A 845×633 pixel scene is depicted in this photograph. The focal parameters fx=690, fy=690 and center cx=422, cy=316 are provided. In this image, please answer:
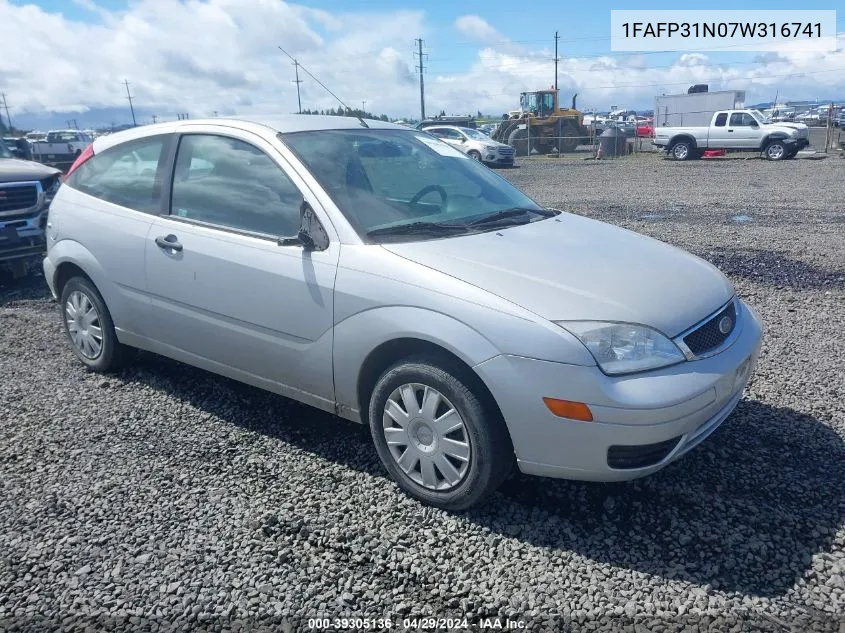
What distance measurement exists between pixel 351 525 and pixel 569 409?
1131 mm

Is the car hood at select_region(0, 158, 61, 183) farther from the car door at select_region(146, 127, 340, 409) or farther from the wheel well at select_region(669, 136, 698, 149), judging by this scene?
the wheel well at select_region(669, 136, 698, 149)

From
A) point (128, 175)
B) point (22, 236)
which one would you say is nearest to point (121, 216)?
point (128, 175)

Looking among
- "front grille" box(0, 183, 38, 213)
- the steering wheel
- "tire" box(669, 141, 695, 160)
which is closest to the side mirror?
the steering wheel

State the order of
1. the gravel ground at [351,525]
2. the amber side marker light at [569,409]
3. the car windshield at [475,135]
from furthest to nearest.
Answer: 1. the car windshield at [475,135]
2. the amber side marker light at [569,409]
3. the gravel ground at [351,525]

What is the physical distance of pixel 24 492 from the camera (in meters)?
3.44

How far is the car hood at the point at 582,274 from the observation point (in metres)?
2.86

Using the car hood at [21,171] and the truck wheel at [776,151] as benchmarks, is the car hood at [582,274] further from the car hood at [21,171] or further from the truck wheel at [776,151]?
the truck wheel at [776,151]

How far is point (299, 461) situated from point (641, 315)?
1.93m

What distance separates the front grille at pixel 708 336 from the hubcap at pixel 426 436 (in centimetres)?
105

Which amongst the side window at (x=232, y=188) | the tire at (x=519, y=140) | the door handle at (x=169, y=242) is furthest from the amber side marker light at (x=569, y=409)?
the tire at (x=519, y=140)

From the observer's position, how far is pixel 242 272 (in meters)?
3.61

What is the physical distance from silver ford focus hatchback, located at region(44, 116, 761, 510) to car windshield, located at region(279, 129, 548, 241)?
13 mm

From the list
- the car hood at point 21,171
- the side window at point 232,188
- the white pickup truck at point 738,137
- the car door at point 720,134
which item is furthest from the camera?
the car door at point 720,134

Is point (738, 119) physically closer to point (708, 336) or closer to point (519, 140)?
point (519, 140)
